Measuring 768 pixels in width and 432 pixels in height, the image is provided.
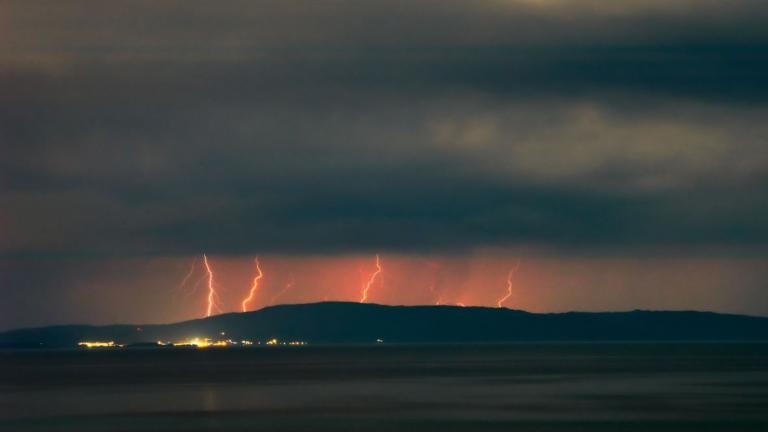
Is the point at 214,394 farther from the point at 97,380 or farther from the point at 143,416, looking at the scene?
the point at 97,380

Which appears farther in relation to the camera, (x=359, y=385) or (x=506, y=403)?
(x=359, y=385)

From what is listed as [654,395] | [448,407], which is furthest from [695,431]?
[654,395]

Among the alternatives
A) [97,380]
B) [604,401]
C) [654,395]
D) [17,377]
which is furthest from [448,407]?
[17,377]

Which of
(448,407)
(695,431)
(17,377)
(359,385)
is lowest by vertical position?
(695,431)

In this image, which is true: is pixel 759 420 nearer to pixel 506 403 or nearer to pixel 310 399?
pixel 506 403

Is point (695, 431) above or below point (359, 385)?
below

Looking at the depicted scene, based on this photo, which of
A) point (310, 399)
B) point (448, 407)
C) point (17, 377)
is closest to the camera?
point (448, 407)

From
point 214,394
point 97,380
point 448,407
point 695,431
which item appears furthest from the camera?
point 97,380

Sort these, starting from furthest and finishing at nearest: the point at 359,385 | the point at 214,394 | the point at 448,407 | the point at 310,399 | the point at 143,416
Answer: the point at 359,385 < the point at 214,394 < the point at 310,399 < the point at 448,407 < the point at 143,416

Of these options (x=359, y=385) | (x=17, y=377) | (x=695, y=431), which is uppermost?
(x=17, y=377)
